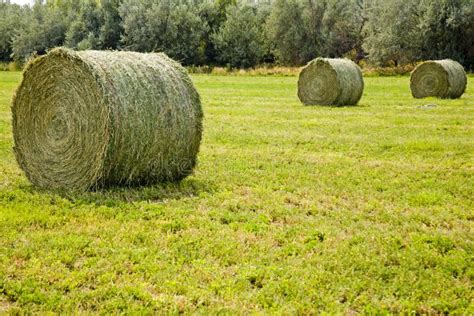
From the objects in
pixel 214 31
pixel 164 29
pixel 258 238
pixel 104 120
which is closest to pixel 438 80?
pixel 104 120

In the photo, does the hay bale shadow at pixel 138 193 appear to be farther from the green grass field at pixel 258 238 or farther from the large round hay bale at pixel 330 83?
the large round hay bale at pixel 330 83

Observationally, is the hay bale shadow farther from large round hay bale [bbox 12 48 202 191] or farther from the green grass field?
large round hay bale [bbox 12 48 202 191]

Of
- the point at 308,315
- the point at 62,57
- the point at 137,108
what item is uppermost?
the point at 62,57

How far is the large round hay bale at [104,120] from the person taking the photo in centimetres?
909

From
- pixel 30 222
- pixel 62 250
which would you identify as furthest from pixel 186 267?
pixel 30 222

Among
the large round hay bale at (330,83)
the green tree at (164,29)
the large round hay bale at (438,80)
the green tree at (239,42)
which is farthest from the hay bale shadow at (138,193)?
the green tree at (239,42)

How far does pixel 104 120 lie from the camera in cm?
898

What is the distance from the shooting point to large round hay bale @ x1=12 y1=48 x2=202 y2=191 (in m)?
9.09

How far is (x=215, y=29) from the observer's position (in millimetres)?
71562

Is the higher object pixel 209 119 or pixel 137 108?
pixel 137 108

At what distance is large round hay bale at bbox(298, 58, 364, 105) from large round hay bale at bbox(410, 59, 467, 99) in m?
4.31

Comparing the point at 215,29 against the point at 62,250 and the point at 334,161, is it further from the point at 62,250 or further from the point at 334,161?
the point at 62,250

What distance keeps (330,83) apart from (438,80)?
6147 millimetres

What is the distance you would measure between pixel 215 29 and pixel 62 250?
220 feet
